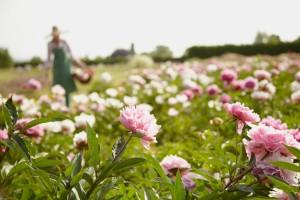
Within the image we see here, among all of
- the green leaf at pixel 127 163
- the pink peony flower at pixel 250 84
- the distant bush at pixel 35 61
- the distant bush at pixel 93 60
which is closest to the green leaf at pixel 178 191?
the green leaf at pixel 127 163

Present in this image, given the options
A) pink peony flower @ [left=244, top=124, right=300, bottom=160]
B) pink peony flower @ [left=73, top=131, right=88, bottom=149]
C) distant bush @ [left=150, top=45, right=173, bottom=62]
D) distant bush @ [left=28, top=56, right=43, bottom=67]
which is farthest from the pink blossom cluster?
distant bush @ [left=28, top=56, right=43, bottom=67]

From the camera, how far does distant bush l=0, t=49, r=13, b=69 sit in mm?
25438

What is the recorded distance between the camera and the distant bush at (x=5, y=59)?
83.5ft

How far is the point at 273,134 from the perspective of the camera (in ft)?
5.66

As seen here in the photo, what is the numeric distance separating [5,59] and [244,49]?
10677 millimetres

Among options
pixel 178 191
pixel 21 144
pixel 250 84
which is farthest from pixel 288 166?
pixel 250 84

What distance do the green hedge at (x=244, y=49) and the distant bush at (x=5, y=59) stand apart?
26.1 ft

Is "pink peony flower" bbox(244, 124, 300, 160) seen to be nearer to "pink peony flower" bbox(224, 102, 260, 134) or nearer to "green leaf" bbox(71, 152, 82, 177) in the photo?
"pink peony flower" bbox(224, 102, 260, 134)

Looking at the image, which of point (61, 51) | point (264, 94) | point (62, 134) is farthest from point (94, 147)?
point (61, 51)

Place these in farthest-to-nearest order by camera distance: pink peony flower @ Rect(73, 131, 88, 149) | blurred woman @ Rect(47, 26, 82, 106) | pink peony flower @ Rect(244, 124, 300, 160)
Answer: blurred woman @ Rect(47, 26, 82, 106) < pink peony flower @ Rect(73, 131, 88, 149) < pink peony flower @ Rect(244, 124, 300, 160)

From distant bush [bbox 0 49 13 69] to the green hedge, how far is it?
7.94 m

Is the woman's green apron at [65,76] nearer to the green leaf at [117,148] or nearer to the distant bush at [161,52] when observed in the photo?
the green leaf at [117,148]

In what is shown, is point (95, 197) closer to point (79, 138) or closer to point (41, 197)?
point (41, 197)

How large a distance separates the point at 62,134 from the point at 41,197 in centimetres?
257
